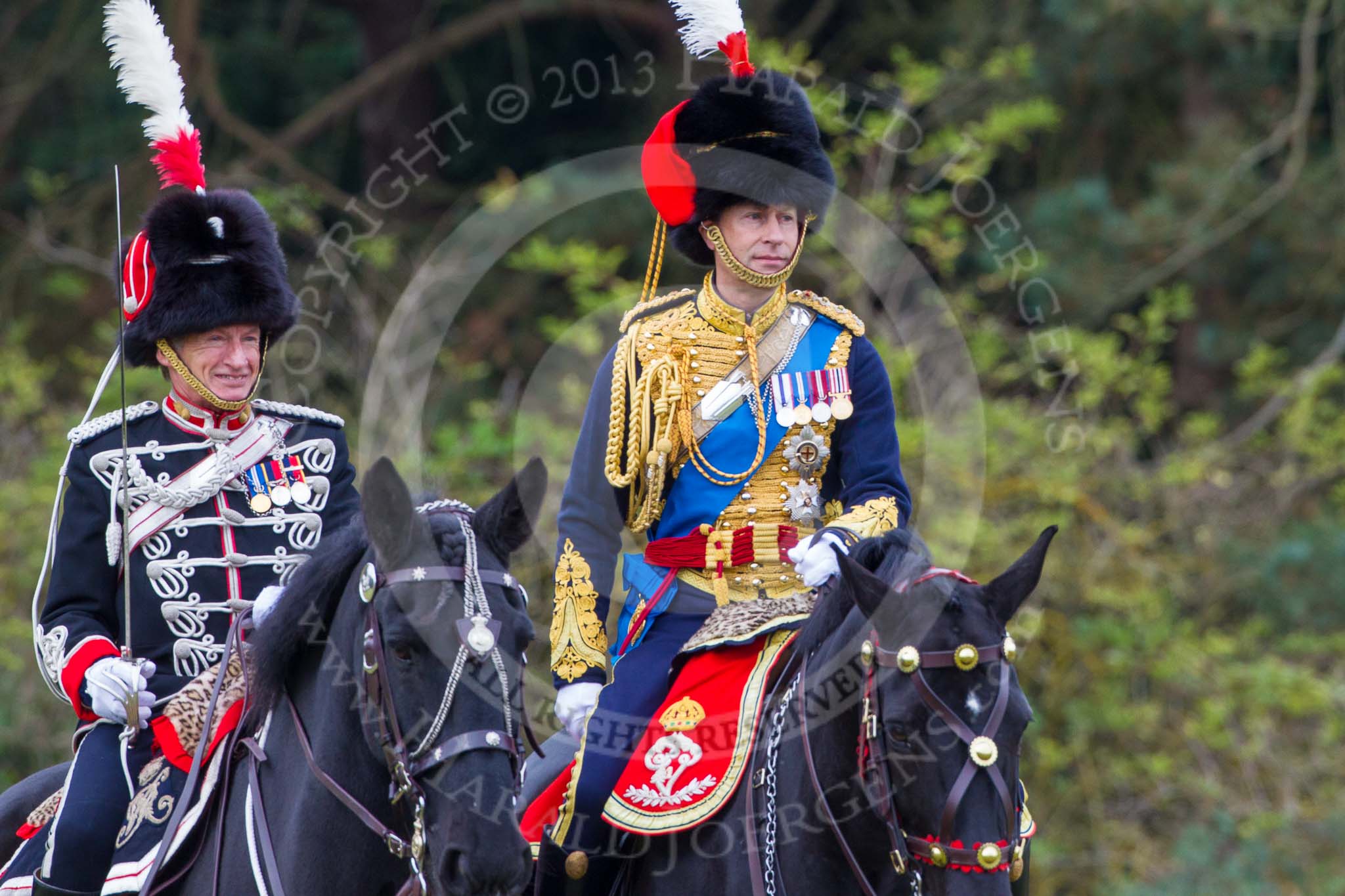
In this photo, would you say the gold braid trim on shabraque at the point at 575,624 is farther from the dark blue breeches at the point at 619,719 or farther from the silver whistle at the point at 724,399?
the silver whistle at the point at 724,399

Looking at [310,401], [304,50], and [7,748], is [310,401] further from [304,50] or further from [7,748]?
[304,50]

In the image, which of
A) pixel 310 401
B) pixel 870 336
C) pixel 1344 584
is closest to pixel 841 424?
pixel 870 336

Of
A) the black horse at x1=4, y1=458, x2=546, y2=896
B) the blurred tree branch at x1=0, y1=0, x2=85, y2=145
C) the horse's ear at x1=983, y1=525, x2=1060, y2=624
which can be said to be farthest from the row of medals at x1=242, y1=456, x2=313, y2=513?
the blurred tree branch at x1=0, y1=0, x2=85, y2=145

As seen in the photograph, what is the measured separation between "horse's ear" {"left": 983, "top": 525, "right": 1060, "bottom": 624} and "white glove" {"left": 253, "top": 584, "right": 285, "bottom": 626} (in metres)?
1.60

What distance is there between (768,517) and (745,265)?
67 centimetres

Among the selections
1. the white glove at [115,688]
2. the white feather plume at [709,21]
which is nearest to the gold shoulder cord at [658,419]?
the white feather plume at [709,21]

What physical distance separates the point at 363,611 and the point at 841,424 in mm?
1520

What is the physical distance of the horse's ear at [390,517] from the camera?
10.4 feet

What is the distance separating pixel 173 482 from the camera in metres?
4.10

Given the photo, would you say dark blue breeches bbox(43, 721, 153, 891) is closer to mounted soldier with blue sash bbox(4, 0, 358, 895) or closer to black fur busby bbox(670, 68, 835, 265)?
mounted soldier with blue sash bbox(4, 0, 358, 895)

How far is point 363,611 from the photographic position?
10.8ft

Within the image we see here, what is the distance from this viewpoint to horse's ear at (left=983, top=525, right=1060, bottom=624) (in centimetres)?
330

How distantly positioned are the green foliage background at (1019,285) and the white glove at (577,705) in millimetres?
3965

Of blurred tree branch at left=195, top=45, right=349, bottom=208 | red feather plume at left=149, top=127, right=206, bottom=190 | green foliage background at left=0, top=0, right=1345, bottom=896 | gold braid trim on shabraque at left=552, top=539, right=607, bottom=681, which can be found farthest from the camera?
blurred tree branch at left=195, top=45, right=349, bottom=208
